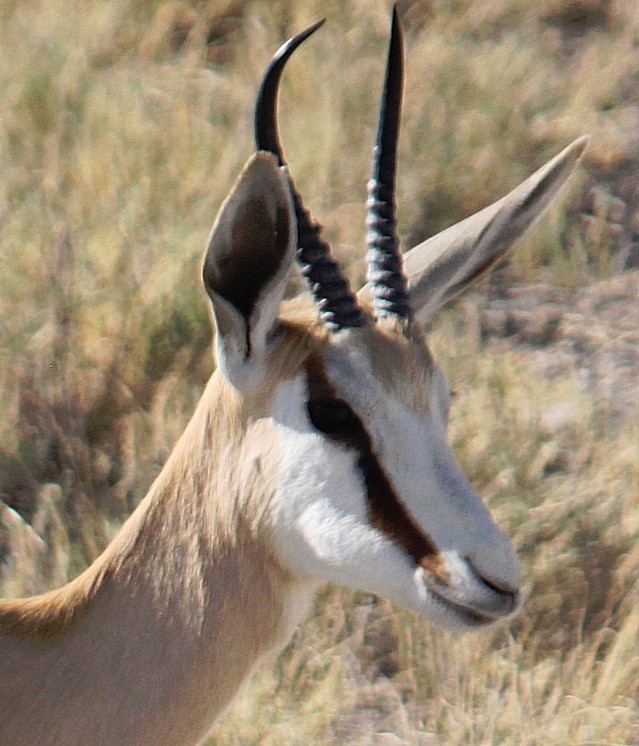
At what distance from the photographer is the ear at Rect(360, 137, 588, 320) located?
3.12 metres

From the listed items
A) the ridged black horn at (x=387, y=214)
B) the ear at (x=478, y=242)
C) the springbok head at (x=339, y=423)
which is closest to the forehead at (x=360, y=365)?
the springbok head at (x=339, y=423)

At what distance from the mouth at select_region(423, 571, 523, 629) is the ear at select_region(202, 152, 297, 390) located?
58 centimetres

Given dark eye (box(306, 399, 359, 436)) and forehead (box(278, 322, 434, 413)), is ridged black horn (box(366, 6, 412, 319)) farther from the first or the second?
dark eye (box(306, 399, 359, 436))

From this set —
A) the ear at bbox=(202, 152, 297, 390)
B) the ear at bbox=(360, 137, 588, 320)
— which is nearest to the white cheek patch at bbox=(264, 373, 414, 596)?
the ear at bbox=(202, 152, 297, 390)

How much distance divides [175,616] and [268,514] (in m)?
0.31

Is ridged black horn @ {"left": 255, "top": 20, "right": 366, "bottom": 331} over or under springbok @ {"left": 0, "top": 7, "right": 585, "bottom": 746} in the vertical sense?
over

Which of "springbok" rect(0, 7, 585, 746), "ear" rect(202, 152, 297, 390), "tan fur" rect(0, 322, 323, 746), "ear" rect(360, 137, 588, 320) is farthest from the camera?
"ear" rect(360, 137, 588, 320)

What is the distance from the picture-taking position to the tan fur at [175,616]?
2.75 meters

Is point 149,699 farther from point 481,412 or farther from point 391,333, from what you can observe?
point 481,412

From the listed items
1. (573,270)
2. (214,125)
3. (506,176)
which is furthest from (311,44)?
(573,270)

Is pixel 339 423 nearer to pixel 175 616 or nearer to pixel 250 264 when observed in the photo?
pixel 250 264

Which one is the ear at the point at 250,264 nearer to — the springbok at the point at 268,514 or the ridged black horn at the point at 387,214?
the springbok at the point at 268,514

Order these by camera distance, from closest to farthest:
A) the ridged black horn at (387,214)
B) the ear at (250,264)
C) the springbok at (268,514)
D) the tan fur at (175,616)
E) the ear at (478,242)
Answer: the ear at (250,264)
the springbok at (268,514)
the tan fur at (175,616)
the ridged black horn at (387,214)
the ear at (478,242)

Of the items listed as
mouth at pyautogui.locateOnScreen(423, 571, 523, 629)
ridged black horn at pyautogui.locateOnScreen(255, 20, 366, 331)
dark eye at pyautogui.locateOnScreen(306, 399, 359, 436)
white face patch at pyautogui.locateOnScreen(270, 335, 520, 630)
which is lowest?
mouth at pyautogui.locateOnScreen(423, 571, 523, 629)
